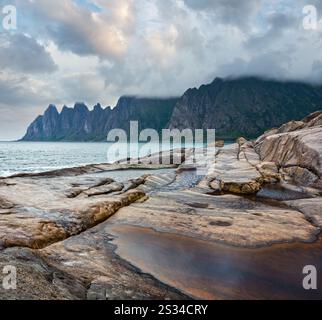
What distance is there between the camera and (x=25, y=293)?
7367 millimetres

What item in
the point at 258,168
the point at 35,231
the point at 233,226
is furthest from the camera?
the point at 258,168

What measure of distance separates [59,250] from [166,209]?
7.72 meters
